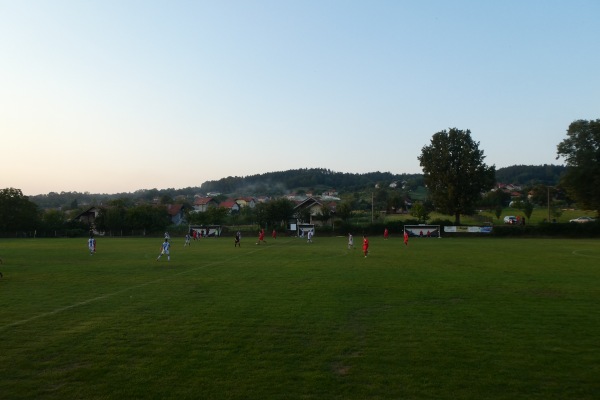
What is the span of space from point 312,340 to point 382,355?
5.20ft

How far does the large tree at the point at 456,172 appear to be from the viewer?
231ft

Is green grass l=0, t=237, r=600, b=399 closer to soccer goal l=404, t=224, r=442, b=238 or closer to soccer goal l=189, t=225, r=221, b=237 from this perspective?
soccer goal l=404, t=224, r=442, b=238

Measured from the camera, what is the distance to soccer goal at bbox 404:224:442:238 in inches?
2621

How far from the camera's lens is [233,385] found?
7.12 meters

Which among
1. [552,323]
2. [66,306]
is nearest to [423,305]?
[552,323]

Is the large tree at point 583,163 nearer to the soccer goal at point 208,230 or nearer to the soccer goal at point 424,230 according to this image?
the soccer goal at point 424,230

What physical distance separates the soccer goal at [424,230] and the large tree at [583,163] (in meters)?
18.5

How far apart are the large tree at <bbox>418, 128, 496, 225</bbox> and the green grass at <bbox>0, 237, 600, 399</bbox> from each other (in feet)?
175

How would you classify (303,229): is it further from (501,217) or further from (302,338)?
(302,338)

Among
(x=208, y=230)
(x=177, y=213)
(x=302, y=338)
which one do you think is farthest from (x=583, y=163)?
(x=177, y=213)

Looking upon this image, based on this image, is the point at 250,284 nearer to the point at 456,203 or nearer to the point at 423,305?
the point at 423,305

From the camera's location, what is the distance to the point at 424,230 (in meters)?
67.6

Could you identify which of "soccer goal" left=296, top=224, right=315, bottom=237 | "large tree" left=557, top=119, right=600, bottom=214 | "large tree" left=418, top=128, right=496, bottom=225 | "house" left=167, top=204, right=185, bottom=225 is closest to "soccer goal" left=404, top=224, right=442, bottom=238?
"large tree" left=418, top=128, right=496, bottom=225

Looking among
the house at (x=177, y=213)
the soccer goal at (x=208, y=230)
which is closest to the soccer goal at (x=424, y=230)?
the soccer goal at (x=208, y=230)
